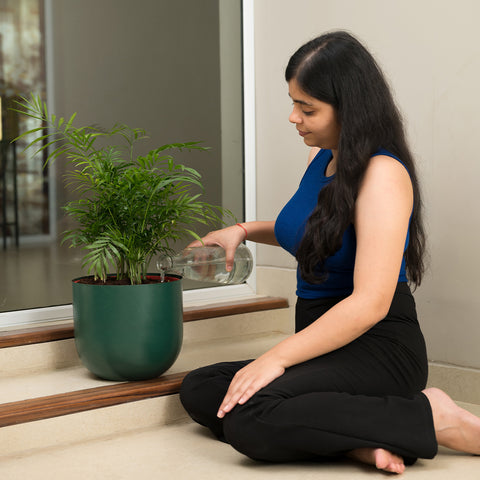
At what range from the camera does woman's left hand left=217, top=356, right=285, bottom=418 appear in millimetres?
1495

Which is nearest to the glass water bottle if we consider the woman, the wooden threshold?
the wooden threshold

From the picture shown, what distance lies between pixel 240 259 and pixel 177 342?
557mm

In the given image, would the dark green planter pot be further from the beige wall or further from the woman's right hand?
the beige wall

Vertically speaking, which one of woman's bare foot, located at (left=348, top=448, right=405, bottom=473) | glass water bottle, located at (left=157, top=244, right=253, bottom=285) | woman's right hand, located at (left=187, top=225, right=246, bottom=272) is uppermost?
woman's right hand, located at (left=187, top=225, right=246, bottom=272)

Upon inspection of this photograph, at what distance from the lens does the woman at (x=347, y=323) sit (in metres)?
1.44

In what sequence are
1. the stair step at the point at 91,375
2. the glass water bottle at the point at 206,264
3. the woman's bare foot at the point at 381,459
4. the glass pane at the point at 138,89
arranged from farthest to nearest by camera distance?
the glass pane at the point at 138,89 → the glass water bottle at the point at 206,264 → the stair step at the point at 91,375 → the woman's bare foot at the point at 381,459

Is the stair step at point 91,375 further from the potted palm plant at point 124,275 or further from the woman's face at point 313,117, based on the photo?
the woman's face at point 313,117

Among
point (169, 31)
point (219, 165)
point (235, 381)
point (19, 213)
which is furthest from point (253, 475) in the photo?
point (169, 31)

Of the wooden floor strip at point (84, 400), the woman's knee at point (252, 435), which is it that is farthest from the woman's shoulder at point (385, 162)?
the wooden floor strip at point (84, 400)

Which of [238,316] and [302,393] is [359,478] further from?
[238,316]

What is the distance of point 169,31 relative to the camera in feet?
8.29

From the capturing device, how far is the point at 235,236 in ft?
6.19

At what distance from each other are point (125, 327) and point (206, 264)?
51cm

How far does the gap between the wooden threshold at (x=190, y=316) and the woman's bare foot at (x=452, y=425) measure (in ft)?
3.27
